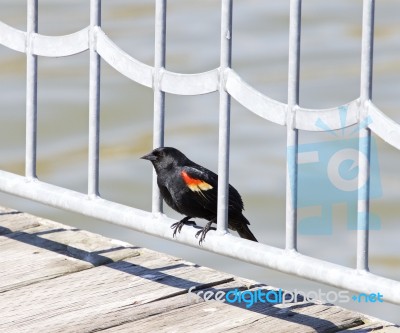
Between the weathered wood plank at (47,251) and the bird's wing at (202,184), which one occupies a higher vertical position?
the bird's wing at (202,184)

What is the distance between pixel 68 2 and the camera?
35.8 ft

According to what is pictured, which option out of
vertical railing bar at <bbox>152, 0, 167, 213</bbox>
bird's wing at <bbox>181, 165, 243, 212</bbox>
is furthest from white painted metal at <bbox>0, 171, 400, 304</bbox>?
vertical railing bar at <bbox>152, 0, 167, 213</bbox>

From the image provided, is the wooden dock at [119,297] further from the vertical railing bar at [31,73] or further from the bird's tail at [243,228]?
the vertical railing bar at [31,73]

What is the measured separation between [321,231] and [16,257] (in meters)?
1.19

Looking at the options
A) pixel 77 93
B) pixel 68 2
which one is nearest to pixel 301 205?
pixel 77 93

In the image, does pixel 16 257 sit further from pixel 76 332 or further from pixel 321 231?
pixel 321 231

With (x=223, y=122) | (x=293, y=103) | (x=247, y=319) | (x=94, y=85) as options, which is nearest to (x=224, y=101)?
(x=223, y=122)

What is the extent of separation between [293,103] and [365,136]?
0.26 metres

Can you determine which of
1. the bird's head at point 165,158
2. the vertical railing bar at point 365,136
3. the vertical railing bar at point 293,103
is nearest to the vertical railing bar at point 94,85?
the bird's head at point 165,158

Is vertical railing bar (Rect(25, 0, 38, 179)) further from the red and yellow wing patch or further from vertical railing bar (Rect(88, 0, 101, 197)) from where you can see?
the red and yellow wing patch

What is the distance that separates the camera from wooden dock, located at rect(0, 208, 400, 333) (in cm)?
398

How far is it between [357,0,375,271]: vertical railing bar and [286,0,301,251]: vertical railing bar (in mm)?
230

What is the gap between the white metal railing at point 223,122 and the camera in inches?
138

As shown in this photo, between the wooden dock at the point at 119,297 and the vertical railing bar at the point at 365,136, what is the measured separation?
52 cm
